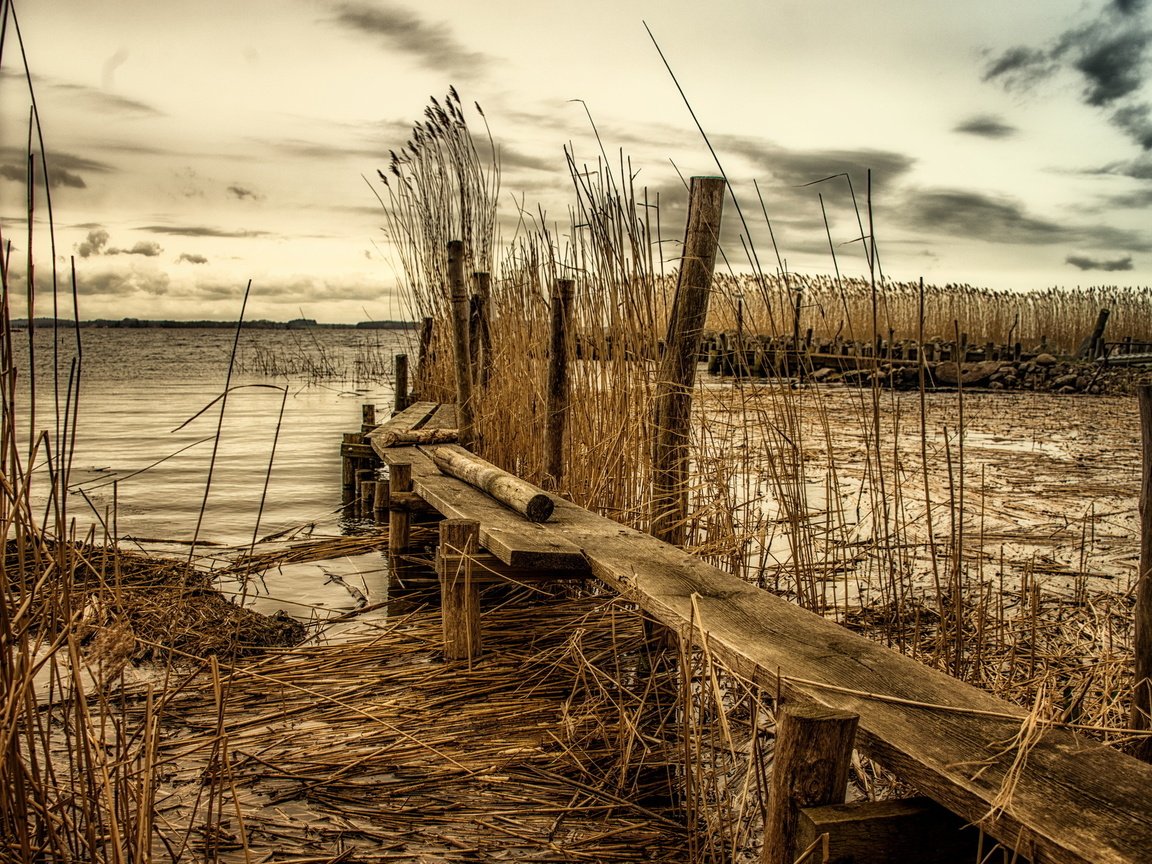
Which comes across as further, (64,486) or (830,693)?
(830,693)

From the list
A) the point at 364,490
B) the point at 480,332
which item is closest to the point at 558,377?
the point at 480,332

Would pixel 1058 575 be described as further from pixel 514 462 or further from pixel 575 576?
pixel 514 462

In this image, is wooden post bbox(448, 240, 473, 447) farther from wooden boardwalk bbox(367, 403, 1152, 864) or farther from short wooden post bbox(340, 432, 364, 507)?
wooden boardwalk bbox(367, 403, 1152, 864)

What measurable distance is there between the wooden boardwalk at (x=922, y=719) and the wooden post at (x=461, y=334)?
2.84 m

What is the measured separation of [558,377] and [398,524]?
150cm

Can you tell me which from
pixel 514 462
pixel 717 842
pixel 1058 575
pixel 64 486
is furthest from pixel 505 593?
pixel 64 486

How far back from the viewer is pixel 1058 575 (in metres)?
3.94

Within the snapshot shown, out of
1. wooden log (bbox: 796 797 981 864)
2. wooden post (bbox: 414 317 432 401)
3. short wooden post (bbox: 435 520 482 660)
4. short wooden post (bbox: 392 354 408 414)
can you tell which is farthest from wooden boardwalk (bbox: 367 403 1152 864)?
short wooden post (bbox: 392 354 408 414)

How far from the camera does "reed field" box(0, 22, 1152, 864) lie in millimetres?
1585

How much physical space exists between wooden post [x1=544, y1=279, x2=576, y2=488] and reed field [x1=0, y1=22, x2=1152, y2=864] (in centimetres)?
5

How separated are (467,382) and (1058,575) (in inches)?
133

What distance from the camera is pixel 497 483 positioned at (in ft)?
12.1

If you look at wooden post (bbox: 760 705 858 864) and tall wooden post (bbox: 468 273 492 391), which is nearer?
wooden post (bbox: 760 705 858 864)

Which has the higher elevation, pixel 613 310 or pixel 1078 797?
pixel 613 310
